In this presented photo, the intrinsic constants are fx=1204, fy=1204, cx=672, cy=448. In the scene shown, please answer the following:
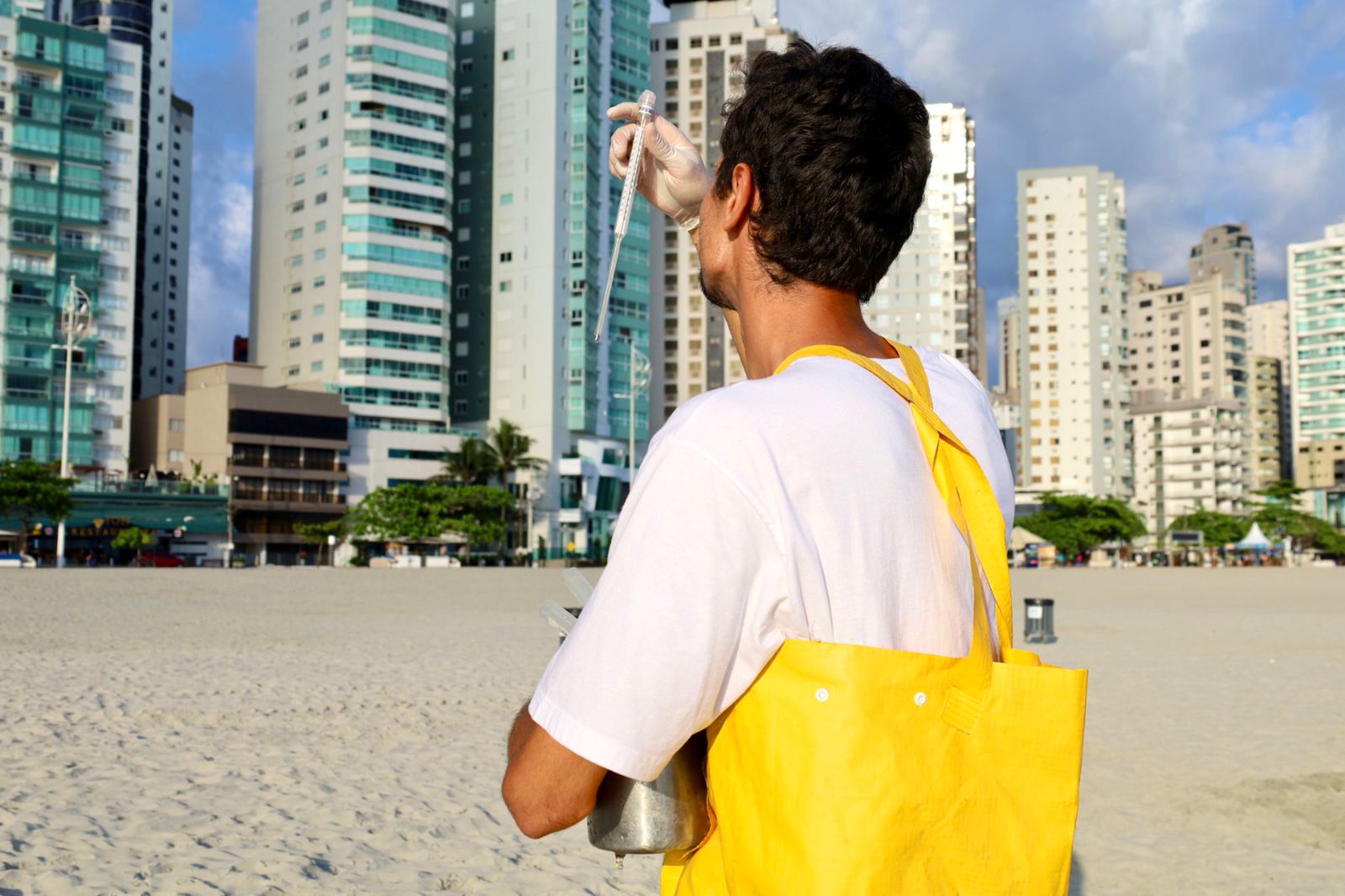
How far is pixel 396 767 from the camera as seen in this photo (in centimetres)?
754

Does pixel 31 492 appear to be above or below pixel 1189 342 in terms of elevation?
below

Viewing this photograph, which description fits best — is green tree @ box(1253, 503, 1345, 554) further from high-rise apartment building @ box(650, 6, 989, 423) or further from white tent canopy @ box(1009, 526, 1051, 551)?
high-rise apartment building @ box(650, 6, 989, 423)

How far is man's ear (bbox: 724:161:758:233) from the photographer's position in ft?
5.11

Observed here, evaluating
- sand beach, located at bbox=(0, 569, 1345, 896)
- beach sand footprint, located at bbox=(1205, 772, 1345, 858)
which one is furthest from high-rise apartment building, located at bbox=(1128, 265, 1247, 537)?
beach sand footprint, located at bbox=(1205, 772, 1345, 858)

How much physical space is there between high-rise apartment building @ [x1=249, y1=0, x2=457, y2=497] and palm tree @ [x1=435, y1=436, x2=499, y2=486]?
2852 mm

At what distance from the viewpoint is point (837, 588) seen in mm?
1336

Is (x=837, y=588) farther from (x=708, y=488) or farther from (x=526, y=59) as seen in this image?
(x=526, y=59)

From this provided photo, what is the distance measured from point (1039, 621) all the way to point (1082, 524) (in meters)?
86.2

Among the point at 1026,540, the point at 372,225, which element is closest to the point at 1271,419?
the point at 1026,540

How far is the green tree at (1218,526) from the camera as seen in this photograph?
110m

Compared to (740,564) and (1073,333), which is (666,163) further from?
(1073,333)

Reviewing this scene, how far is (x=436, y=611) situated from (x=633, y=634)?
23.6 meters

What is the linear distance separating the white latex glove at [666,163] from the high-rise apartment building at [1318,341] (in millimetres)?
165992

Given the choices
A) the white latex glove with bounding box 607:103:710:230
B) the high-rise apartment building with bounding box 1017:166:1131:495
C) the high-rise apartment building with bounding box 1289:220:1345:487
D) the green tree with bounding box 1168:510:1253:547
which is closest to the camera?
the white latex glove with bounding box 607:103:710:230
